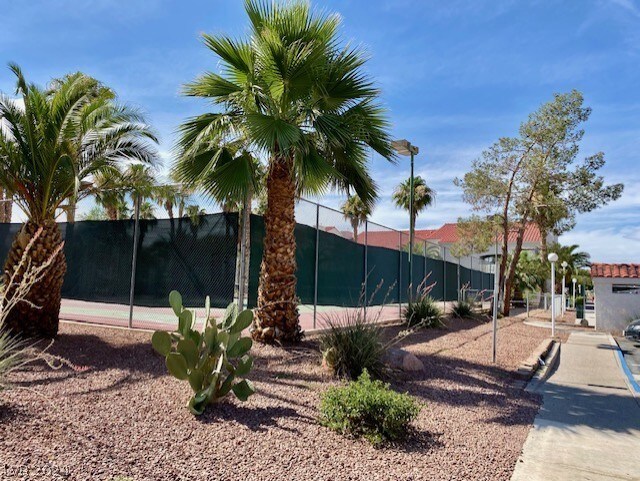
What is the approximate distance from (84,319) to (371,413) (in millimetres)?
8828

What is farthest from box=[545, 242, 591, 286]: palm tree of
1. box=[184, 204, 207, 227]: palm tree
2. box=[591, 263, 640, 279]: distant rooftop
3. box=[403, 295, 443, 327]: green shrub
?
box=[184, 204, 207, 227]: palm tree

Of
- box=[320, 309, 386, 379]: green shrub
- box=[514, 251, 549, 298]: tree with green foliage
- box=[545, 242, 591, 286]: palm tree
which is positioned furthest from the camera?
box=[545, 242, 591, 286]: palm tree

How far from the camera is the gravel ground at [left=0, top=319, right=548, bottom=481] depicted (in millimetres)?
3258

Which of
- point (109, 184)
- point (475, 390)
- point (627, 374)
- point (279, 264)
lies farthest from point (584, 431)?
point (109, 184)

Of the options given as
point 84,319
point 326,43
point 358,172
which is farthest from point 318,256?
point 84,319

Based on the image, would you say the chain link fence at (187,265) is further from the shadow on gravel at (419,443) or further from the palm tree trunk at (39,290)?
the shadow on gravel at (419,443)

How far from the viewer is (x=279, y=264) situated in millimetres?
8117

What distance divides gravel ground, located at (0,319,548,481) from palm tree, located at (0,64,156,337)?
129cm

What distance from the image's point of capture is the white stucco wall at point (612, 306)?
1664 centimetres

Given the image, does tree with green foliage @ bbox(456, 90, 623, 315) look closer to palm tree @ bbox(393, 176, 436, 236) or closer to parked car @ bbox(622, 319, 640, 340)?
parked car @ bbox(622, 319, 640, 340)

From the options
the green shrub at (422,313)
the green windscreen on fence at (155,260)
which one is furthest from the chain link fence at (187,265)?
the green shrub at (422,313)

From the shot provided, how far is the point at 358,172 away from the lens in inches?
331

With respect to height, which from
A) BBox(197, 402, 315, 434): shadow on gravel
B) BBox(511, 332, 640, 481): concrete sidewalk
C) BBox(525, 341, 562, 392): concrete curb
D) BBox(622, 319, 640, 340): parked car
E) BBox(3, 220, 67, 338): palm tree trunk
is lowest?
BBox(511, 332, 640, 481): concrete sidewalk

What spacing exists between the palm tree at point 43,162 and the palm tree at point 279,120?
162 cm
